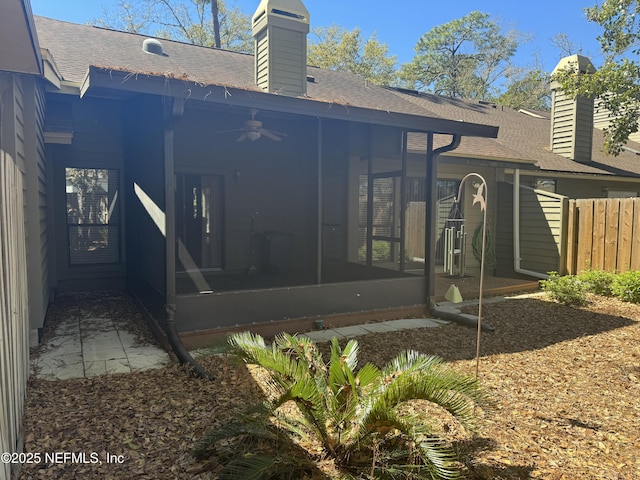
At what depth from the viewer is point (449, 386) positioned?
2426 mm

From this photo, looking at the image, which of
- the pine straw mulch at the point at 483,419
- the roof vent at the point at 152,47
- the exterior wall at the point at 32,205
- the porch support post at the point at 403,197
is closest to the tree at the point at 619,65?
the porch support post at the point at 403,197

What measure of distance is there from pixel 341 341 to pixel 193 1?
1951 cm

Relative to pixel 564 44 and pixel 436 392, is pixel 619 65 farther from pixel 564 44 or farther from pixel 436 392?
pixel 564 44

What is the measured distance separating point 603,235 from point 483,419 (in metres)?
6.66

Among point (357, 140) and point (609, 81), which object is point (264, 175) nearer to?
point (357, 140)

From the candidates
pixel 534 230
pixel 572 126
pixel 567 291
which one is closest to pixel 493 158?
pixel 534 230

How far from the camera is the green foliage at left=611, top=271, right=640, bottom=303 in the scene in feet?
23.1

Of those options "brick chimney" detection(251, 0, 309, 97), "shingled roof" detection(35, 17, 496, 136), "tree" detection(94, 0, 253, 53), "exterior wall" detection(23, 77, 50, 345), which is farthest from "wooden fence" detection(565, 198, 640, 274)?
"tree" detection(94, 0, 253, 53)

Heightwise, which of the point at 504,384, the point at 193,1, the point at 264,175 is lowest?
the point at 504,384

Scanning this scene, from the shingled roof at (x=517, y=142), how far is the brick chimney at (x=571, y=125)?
0.83ft

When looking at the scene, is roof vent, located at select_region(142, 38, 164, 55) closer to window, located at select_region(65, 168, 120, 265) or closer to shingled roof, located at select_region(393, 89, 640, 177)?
window, located at select_region(65, 168, 120, 265)

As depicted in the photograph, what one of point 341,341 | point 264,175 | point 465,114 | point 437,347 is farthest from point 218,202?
point 465,114

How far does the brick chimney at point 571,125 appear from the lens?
11.2 metres

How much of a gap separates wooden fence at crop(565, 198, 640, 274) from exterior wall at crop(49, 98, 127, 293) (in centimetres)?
812
